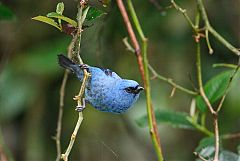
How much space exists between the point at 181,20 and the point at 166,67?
0.26 meters

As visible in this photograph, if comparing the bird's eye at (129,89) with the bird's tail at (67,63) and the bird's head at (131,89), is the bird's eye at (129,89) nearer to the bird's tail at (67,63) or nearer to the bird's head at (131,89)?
the bird's head at (131,89)

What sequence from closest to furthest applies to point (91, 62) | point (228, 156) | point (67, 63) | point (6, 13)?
1. point (67, 63)
2. point (228, 156)
3. point (6, 13)
4. point (91, 62)

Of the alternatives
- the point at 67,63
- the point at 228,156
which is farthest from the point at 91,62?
the point at 67,63

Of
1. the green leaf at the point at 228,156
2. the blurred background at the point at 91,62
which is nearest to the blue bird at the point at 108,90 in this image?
the green leaf at the point at 228,156

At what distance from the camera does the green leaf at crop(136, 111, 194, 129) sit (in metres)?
1.96

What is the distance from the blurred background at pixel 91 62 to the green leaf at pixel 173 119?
1.89 ft

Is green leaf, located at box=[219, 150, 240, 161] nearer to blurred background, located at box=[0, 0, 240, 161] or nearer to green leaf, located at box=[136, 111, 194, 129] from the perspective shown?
green leaf, located at box=[136, 111, 194, 129]

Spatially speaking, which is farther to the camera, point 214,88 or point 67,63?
point 214,88

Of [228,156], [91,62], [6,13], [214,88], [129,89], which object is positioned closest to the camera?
[129,89]

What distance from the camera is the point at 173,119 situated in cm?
199

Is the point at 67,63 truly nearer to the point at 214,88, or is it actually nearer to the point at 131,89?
the point at 131,89

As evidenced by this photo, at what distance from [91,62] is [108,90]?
120 centimetres

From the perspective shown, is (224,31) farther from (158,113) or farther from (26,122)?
(26,122)

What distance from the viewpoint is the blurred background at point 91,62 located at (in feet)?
8.61
